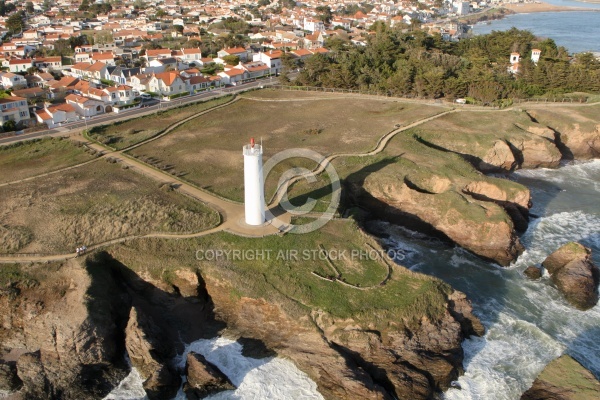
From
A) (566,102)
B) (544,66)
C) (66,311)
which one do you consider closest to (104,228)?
(66,311)

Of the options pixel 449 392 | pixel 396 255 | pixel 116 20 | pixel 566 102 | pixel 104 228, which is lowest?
pixel 449 392

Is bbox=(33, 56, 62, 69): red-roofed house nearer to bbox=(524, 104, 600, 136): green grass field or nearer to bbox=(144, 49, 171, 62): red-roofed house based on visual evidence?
bbox=(144, 49, 171, 62): red-roofed house

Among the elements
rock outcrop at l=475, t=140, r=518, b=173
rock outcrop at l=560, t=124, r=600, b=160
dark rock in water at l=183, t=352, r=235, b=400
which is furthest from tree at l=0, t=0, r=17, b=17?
dark rock in water at l=183, t=352, r=235, b=400

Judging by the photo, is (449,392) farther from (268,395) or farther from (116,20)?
(116,20)

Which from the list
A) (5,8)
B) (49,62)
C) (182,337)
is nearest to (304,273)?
(182,337)

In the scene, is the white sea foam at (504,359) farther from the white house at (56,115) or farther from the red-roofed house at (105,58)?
the red-roofed house at (105,58)

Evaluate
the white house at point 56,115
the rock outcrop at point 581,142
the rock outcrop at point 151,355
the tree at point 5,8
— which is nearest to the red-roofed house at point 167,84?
the white house at point 56,115

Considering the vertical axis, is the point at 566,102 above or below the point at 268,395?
above

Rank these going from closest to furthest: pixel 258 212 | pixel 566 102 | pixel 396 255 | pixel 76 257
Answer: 1. pixel 76 257
2. pixel 258 212
3. pixel 396 255
4. pixel 566 102
